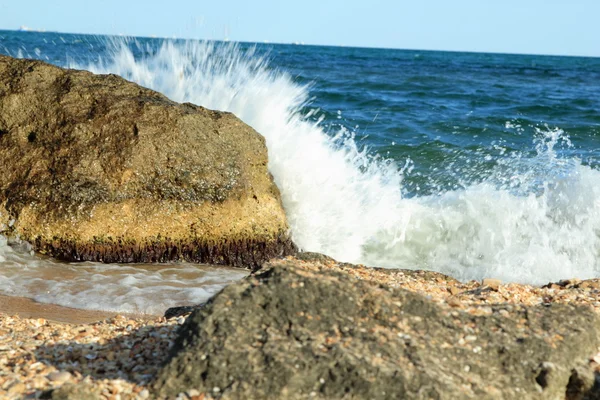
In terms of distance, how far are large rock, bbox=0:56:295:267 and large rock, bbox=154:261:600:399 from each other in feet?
8.30

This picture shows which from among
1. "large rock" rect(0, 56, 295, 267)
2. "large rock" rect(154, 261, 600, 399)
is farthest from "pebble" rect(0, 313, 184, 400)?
"large rock" rect(0, 56, 295, 267)

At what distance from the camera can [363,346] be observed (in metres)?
2.55

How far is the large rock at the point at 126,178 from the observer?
17.1 ft

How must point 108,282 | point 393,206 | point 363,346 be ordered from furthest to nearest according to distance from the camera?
point 393,206
point 108,282
point 363,346

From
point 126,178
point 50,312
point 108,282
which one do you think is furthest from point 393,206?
point 50,312

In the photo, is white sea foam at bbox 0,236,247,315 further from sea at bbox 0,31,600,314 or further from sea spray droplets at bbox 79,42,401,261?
sea spray droplets at bbox 79,42,401,261

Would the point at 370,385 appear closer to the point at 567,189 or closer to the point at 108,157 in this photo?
the point at 108,157

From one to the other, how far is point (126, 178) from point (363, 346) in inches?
123

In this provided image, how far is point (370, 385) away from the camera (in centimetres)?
239

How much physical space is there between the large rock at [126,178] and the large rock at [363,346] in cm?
253

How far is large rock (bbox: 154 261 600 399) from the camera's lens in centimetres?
242

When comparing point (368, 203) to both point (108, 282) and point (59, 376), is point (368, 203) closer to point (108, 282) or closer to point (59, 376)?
point (108, 282)

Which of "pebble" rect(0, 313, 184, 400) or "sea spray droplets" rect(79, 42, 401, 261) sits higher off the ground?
"sea spray droplets" rect(79, 42, 401, 261)

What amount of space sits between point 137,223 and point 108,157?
517 millimetres
